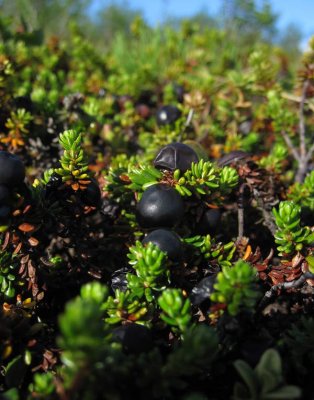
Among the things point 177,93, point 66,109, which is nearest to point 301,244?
point 66,109

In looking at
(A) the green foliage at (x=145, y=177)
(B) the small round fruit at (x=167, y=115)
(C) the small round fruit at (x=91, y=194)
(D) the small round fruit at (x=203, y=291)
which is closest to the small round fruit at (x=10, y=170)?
(C) the small round fruit at (x=91, y=194)

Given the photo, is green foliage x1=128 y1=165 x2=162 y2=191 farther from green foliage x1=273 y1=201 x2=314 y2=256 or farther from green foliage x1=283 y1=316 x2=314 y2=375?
green foliage x1=283 y1=316 x2=314 y2=375

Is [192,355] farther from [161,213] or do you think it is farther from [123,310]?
[161,213]

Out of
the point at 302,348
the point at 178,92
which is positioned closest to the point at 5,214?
the point at 302,348

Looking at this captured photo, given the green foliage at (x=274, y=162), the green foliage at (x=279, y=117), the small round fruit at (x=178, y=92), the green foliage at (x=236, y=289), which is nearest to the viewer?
the green foliage at (x=236, y=289)

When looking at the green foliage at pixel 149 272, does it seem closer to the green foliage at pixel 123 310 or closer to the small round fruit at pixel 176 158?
the green foliage at pixel 123 310

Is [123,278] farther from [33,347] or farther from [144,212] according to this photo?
[33,347]
